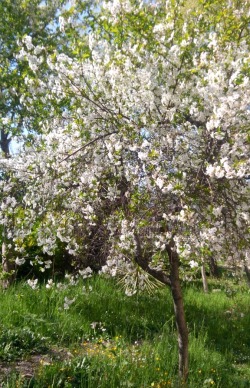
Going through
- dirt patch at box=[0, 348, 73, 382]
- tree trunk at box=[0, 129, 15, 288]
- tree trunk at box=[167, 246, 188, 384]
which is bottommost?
dirt patch at box=[0, 348, 73, 382]

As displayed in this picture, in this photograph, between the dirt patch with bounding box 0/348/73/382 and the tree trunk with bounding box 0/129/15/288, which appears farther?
the tree trunk with bounding box 0/129/15/288

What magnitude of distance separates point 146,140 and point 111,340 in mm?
3205

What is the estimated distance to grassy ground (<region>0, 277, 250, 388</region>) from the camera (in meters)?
4.09

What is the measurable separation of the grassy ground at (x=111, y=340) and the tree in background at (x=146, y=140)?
1.89 feet

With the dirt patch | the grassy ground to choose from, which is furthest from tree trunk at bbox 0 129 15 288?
the dirt patch

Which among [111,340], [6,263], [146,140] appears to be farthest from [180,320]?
[6,263]

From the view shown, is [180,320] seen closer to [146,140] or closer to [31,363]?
[31,363]

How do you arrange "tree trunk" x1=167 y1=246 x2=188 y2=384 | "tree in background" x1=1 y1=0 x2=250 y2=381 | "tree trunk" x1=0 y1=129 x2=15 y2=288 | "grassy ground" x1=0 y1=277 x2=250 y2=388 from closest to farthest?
1. "tree in background" x1=1 y1=0 x2=250 y2=381
2. "grassy ground" x1=0 y1=277 x2=250 y2=388
3. "tree trunk" x1=167 y1=246 x2=188 y2=384
4. "tree trunk" x1=0 y1=129 x2=15 y2=288

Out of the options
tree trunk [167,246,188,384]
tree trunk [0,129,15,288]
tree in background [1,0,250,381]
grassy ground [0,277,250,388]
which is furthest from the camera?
tree trunk [0,129,15,288]

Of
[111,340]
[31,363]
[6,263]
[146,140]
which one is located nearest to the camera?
[146,140]

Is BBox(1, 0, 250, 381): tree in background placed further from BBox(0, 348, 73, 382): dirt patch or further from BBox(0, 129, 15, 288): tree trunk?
BBox(0, 129, 15, 288): tree trunk

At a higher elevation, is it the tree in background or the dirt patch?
the tree in background

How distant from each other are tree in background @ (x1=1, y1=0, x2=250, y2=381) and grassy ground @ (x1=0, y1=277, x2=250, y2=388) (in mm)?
577

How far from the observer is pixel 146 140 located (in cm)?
369
